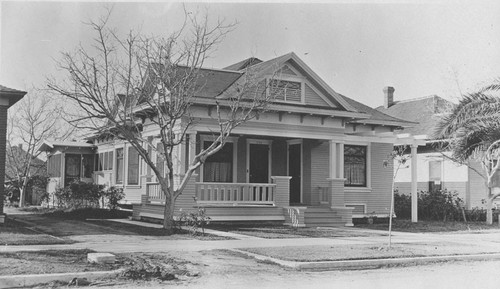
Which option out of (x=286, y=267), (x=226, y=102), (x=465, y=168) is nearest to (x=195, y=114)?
(x=226, y=102)

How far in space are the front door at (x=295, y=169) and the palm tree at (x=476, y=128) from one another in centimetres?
528

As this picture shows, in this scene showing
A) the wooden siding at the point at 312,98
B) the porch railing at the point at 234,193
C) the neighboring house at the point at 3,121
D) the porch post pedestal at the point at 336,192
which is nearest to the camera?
the neighboring house at the point at 3,121

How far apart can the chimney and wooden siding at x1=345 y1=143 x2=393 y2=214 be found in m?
11.3

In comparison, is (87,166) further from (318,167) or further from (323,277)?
(323,277)

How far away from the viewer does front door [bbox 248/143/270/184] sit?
73.6ft

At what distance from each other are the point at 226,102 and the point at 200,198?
10.7 feet

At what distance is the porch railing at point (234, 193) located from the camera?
19875 millimetres

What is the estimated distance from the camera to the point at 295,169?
23.3m

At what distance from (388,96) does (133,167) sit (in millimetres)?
17328

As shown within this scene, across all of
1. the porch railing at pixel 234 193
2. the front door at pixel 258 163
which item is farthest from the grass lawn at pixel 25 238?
the front door at pixel 258 163

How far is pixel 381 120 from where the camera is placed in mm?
24266

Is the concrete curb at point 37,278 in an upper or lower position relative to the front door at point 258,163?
lower

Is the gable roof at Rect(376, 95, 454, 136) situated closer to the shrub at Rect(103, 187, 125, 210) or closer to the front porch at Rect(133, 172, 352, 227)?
the front porch at Rect(133, 172, 352, 227)

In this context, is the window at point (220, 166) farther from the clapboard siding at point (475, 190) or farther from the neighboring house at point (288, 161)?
the clapboard siding at point (475, 190)
